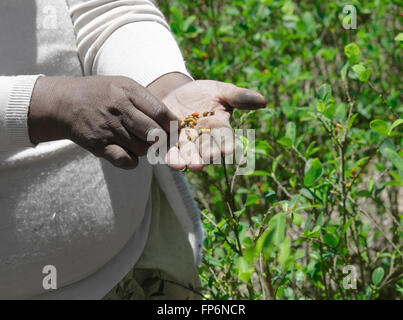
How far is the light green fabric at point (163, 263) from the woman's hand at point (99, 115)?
0.47 meters

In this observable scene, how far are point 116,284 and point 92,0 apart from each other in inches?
25.4

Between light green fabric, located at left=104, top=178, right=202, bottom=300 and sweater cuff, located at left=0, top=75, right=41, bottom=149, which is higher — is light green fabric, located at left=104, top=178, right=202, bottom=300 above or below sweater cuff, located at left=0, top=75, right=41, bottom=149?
below

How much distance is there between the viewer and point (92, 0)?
49.8 inches

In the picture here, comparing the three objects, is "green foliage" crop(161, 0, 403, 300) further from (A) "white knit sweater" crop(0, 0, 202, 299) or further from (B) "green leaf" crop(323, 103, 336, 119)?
(A) "white knit sweater" crop(0, 0, 202, 299)

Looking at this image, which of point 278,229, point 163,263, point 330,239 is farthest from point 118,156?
point 330,239

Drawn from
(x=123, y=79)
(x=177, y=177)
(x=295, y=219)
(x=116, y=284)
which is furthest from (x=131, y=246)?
(x=123, y=79)

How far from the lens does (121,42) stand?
4.11ft

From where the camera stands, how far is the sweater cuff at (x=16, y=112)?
99cm

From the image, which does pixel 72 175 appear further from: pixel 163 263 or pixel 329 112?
pixel 329 112

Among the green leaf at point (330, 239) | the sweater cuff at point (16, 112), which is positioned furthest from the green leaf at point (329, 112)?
the sweater cuff at point (16, 112)

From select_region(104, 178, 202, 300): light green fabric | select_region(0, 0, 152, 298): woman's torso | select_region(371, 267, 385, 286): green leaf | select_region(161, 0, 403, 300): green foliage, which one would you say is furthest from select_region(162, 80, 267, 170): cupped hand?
select_region(371, 267, 385, 286): green leaf

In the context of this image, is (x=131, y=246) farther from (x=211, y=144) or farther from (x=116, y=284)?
(x=211, y=144)

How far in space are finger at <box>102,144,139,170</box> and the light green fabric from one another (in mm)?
479

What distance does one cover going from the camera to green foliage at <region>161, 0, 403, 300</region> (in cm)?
149
